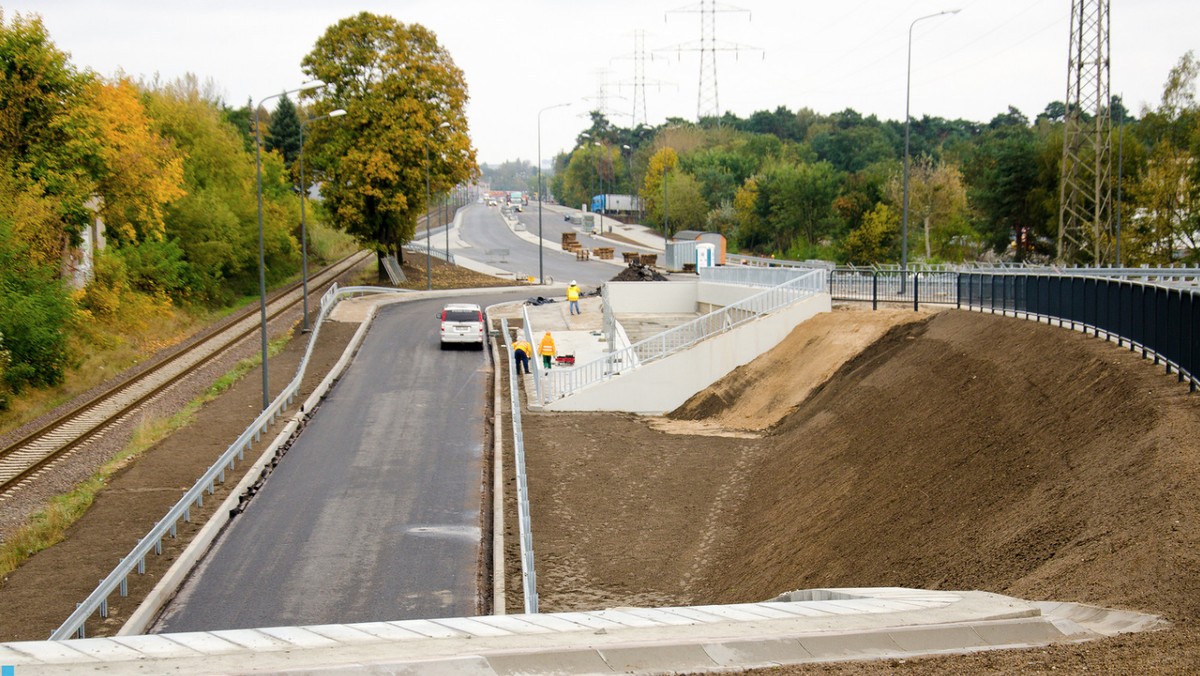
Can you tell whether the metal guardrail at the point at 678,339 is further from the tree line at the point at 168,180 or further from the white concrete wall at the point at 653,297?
the tree line at the point at 168,180

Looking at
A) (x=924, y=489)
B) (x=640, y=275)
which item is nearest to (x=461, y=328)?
(x=640, y=275)

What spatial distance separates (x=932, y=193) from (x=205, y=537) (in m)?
71.0

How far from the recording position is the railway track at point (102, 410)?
24.9 m

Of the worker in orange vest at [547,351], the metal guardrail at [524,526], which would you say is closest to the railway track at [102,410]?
the metal guardrail at [524,526]

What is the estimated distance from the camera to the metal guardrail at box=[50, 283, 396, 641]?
14812 mm

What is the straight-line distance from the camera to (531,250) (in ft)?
322

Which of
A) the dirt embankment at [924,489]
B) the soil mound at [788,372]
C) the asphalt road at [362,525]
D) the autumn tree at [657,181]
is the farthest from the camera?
the autumn tree at [657,181]

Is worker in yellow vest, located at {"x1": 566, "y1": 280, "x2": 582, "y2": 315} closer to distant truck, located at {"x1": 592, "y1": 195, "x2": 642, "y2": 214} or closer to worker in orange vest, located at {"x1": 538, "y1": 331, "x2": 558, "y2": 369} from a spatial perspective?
worker in orange vest, located at {"x1": 538, "y1": 331, "x2": 558, "y2": 369}

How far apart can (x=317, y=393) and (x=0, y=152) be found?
1696 cm

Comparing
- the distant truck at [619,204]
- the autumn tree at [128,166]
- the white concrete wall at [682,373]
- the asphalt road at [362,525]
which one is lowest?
the asphalt road at [362,525]

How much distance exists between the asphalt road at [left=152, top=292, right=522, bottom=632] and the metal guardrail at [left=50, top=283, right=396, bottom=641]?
893mm

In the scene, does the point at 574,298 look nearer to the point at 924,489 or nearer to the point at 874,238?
the point at 874,238

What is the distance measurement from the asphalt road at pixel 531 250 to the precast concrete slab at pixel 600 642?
5822 centimetres

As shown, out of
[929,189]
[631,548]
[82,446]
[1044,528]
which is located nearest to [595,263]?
[929,189]
